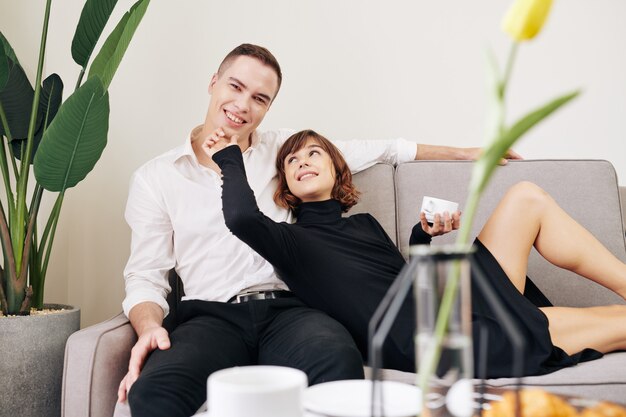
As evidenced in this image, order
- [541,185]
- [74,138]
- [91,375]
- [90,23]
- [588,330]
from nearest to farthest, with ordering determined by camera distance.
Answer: [91,375]
[588,330]
[74,138]
[90,23]
[541,185]

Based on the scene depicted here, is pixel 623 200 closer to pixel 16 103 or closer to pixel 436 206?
pixel 436 206

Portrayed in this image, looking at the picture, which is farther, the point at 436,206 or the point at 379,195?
the point at 379,195

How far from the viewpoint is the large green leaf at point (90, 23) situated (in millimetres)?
1880

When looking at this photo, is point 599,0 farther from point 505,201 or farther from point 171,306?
point 171,306

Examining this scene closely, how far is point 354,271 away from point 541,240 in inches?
20.6

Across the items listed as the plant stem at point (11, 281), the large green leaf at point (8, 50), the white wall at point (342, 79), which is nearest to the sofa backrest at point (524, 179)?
the white wall at point (342, 79)

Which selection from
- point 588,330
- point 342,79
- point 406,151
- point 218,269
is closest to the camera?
point 588,330

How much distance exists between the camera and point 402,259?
182 cm

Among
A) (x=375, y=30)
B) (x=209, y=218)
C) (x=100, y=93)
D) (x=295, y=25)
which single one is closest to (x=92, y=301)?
(x=209, y=218)

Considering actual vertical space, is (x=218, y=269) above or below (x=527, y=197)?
below

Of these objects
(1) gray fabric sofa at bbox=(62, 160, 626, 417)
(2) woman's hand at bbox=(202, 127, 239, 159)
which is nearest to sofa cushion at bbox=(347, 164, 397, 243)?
(1) gray fabric sofa at bbox=(62, 160, 626, 417)

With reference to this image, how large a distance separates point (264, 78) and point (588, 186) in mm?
Result: 1110

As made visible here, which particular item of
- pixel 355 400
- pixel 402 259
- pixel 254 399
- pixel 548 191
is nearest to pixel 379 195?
pixel 402 259

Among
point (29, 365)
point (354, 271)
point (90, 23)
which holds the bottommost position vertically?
point (29, 365)
